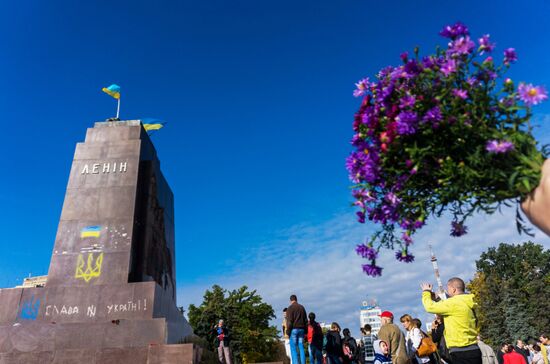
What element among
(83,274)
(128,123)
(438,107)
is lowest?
(438,107)

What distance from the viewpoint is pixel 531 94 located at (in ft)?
9.55

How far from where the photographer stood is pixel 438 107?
309cm

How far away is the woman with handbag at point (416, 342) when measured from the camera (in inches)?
297

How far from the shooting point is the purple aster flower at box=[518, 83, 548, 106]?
287 centimetres

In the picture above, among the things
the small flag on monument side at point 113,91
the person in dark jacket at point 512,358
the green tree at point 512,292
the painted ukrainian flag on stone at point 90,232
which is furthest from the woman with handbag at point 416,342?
the green tree at point 512,292

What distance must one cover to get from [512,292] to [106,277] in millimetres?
54168

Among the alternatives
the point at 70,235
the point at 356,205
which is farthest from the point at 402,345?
the point at 70,235

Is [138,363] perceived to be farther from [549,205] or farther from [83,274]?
[549,205]

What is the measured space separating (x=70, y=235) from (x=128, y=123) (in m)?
4.59

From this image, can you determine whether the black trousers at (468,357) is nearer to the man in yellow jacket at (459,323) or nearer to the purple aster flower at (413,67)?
the man in yellow jacket at (459,323)

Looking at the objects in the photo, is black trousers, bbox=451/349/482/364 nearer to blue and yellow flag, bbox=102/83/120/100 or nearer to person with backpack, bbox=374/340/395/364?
person with backpack, bbox=374/340/395/364

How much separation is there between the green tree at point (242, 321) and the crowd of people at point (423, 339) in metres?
23.5

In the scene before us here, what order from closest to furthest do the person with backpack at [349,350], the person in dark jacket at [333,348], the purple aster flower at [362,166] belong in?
the purple aster flower at [362,166] < the person in dark jacket at [333,348] < the person with backpack at [349,350]

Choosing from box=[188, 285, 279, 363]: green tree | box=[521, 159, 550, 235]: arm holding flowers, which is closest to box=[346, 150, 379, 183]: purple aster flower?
box=[521, 159, 550, 235]: arm holding flowers
